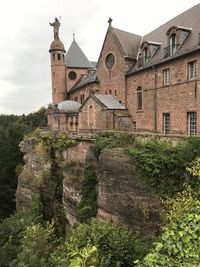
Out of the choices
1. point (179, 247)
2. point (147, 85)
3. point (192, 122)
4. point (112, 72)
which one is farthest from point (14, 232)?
point (112, 72)

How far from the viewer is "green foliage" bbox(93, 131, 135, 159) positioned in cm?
1456

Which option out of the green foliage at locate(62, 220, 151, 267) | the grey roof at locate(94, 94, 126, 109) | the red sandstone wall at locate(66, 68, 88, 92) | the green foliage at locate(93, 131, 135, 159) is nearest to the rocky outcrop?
the green foliage at locate(93, 131, 135, 159)

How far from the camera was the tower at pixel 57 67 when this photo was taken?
121ft

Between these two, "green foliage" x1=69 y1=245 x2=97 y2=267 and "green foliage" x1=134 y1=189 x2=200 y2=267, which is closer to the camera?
"green foliage" x1=69 y1=245 x2=97 y2=267

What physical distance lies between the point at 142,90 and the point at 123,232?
15.6m

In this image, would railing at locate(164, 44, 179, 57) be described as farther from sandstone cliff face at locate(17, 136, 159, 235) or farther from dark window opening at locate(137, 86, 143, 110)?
sandstone cliff face at locate(17, 136, 159, 235)

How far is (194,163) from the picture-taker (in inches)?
420

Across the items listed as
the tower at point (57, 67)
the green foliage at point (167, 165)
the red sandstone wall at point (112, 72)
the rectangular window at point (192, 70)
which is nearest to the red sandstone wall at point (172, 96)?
the rectangular window at point (192, 70)

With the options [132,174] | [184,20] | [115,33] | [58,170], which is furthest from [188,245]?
[115,33]

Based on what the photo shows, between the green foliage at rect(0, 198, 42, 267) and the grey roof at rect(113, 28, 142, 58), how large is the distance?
17.1 m

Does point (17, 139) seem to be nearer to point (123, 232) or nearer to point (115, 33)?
point (115, 33)

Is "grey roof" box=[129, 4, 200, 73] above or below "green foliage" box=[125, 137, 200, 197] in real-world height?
above

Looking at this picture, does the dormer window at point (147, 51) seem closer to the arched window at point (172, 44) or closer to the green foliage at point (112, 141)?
the arched window at point (172, 44)

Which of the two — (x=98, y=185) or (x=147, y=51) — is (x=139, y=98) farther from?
(x=98, y=185)
